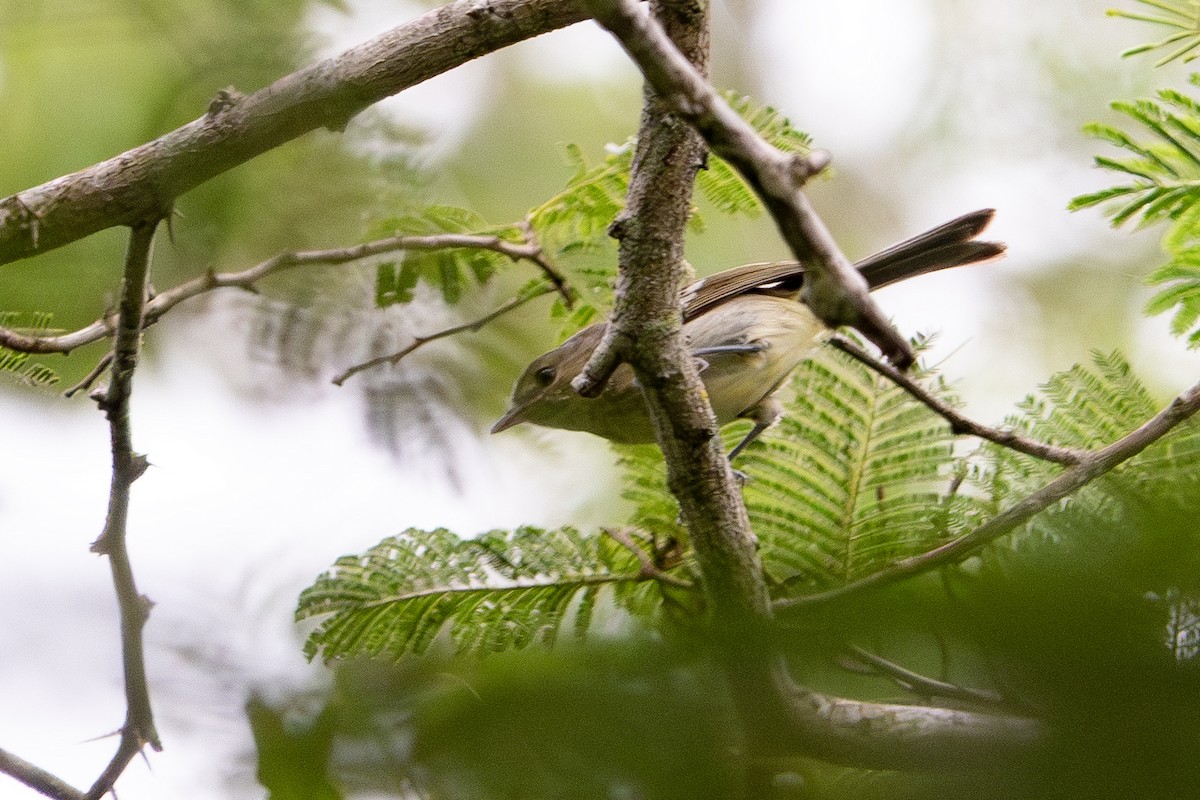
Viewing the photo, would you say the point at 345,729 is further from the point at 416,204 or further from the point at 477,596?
the point at 416,204

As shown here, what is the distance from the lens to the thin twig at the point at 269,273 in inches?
107

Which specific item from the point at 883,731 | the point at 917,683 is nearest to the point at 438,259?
the point at 883,731

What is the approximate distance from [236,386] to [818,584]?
3545 mm

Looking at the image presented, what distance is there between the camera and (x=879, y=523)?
261 centimetres

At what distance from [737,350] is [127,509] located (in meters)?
1.98

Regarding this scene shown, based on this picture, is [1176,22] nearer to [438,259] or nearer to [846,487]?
[846,487]

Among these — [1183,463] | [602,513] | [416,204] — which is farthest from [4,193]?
[1183,463]

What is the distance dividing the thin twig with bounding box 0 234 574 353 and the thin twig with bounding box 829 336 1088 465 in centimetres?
101

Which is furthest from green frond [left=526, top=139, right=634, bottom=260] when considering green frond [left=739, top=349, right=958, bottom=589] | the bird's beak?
green frond [left=739, top=349, right=958, bottom=589]

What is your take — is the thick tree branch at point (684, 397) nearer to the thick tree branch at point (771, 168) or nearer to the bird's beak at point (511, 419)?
the thick tree branch at point (771, 168)

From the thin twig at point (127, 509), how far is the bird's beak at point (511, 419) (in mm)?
1585

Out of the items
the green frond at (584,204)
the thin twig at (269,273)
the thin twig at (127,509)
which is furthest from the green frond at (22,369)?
the green frond at (584,204)

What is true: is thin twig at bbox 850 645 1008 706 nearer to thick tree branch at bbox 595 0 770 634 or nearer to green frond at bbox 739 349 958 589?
thick tree branch at bbox 595 0 770 634

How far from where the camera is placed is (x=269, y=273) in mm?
3203
